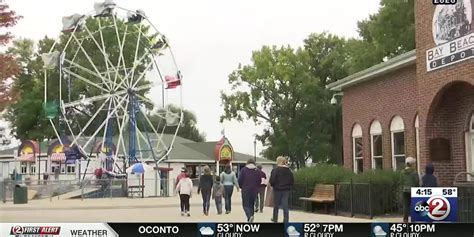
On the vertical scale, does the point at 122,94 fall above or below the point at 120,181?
above

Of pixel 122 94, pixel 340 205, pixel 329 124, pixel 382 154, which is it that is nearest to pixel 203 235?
pixel 340 205

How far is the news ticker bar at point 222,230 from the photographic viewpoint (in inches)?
325

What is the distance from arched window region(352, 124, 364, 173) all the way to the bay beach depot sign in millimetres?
7365

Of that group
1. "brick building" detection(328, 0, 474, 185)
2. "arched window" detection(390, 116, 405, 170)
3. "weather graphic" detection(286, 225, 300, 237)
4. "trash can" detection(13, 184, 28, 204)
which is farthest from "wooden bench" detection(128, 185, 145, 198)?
"weather graphic" detection(286, 225, 300, 237)

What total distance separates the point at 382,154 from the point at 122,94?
2437 centimetres

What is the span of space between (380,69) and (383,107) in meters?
1.48

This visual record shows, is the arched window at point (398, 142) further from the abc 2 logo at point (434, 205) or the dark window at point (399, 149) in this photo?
the abc 2 logo at point (434, 205)

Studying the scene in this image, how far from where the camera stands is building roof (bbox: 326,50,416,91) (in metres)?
20.3

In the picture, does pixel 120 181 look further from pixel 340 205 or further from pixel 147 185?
pixel 340 205

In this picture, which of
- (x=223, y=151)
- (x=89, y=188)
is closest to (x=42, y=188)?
(x=89, y=188)

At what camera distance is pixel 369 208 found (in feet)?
59.0

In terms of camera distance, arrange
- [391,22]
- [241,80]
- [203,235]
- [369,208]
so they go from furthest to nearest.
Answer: [241,80] → [391,22] → [369,208] → [203,235]

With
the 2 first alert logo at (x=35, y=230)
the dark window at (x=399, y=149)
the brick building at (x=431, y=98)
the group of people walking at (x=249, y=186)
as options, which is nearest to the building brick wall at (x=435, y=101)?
the brick building at (x=431, y=98)

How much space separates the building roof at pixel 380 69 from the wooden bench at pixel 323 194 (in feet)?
13.5
